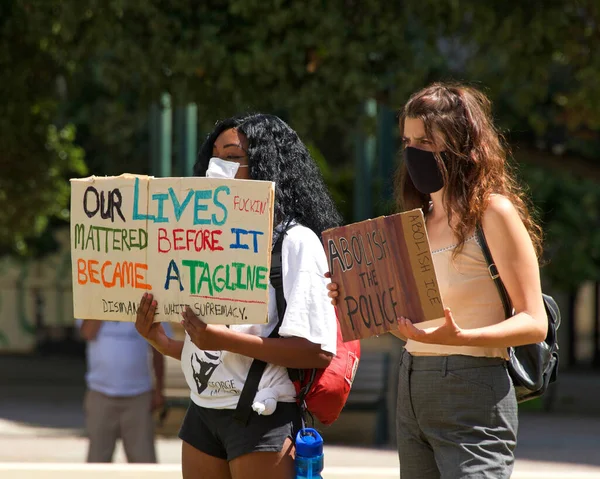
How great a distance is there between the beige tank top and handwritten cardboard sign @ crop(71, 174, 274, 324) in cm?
49

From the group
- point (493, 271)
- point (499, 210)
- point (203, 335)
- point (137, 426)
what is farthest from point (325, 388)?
point (137, 426)

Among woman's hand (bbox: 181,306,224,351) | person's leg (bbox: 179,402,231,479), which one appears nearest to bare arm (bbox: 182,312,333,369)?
woman's hand (bbox: 181,306,224,351)

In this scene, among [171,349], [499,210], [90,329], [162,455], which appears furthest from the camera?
[162,455]

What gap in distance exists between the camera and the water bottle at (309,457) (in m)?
2.91

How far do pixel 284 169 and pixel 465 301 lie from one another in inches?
27.1

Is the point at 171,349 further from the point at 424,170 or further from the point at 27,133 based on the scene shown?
the point at 27,133

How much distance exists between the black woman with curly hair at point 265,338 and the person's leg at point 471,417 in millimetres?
365

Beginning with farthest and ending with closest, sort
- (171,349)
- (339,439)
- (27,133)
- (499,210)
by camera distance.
Result: (339,439)
(27,133)
(171,349)
(499,210)

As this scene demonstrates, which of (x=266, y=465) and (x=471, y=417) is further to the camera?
(x=266, y=465)

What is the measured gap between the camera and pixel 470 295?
2.77 m

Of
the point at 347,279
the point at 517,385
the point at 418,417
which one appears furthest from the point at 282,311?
the point at 517,385

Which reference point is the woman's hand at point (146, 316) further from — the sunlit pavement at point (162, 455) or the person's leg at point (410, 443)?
the sunlit pavement at point (162, 455)

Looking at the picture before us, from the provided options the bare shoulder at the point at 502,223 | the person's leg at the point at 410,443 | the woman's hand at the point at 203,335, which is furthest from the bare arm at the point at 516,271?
the woman's hand at the point at 203,335

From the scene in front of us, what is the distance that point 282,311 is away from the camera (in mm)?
3016
